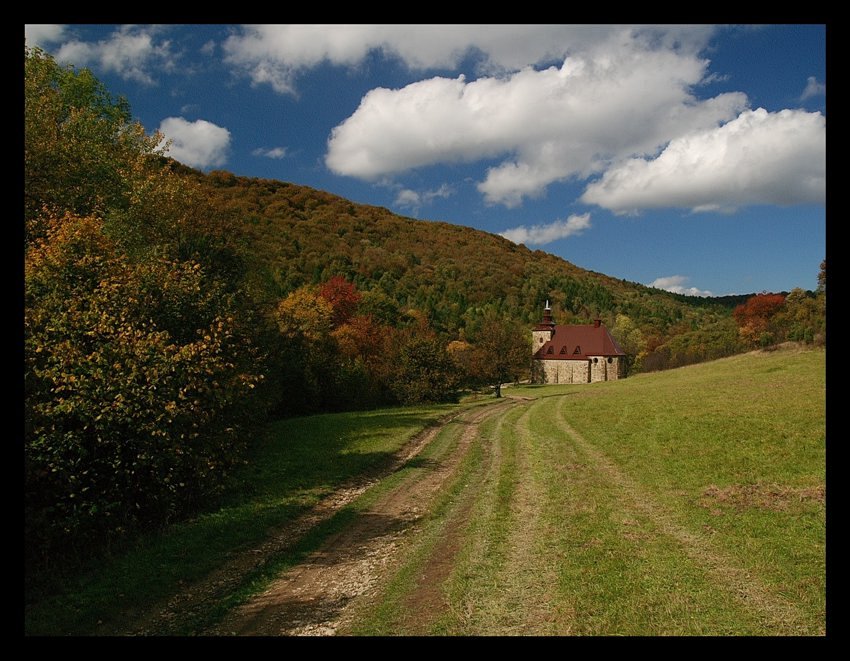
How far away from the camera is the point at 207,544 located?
42.8 feet

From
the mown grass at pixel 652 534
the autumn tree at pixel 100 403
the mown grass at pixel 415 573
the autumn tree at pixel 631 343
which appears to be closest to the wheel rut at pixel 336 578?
the mown grass at pixel 415 573

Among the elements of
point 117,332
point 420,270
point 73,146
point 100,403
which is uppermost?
point 420,270

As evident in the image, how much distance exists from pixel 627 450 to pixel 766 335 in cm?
4621

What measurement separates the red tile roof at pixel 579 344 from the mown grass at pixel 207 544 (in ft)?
226

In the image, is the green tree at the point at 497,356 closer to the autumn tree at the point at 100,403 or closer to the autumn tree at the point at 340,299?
the autumn tree at the point at 340,299

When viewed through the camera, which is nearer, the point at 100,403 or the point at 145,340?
the point at 100,403

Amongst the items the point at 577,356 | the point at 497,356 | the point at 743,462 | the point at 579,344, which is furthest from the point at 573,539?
the point at 579,344

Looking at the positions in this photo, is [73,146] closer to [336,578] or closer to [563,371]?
[336,578]

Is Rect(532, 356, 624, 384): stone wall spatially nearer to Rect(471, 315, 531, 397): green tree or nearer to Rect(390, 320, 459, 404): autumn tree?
Rect(471, 315, 531, 397): green tree

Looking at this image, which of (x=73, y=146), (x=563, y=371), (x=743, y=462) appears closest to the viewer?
(x=743, y=462)

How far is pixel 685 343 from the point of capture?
261 feet

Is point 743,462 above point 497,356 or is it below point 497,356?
below

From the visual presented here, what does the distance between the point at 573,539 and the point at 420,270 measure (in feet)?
484
